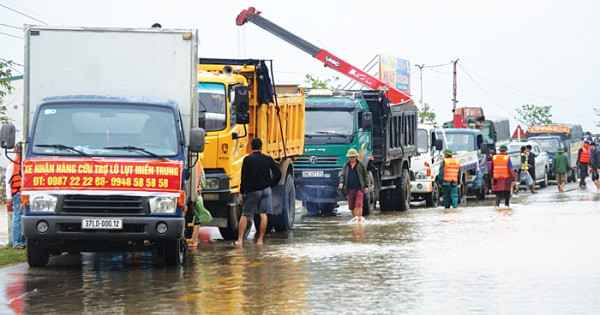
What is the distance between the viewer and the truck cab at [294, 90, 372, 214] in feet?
87.8

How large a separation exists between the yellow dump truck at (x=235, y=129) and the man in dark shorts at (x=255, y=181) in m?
0.32

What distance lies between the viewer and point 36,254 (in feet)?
48.1

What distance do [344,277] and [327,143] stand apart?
13917 millimetres

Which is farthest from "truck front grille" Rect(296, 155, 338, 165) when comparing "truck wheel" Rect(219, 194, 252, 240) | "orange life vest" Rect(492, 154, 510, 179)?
"truck wheel" Rect(219, 194, 252, 240)

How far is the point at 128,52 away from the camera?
15.3 metres

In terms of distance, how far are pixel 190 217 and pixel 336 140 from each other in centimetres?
1140

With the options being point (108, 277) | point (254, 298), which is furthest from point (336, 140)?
point (254, 298)

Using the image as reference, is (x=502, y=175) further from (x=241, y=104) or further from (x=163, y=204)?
(x=163, y=204)

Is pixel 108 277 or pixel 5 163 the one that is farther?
pixel 5 163

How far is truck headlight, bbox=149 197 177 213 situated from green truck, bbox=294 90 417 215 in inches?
503

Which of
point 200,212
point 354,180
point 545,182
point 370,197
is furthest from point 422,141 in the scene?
point 200,212

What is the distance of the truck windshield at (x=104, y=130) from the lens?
46.6 ft

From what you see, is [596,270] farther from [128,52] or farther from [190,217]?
[128,52]

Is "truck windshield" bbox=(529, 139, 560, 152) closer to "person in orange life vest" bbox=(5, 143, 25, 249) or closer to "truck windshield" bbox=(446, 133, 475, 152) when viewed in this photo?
"truck windshield" bbox=(446, 133, 475, 152)
